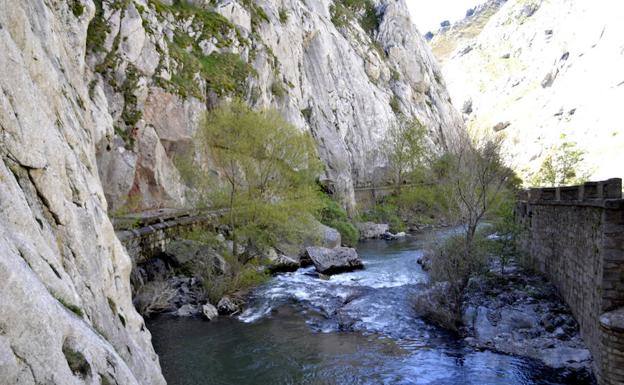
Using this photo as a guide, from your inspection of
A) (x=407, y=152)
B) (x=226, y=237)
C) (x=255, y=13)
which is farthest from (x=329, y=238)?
(x=407, y=152)

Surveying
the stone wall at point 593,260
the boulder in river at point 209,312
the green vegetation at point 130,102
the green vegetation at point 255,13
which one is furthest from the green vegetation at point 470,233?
the green vegetation at point 255,13

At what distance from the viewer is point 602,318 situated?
11.3m

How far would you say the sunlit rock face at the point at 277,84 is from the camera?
95.6 ft

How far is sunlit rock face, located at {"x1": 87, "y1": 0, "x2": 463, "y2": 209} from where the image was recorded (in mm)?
29141

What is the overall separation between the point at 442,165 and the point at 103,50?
4073 cm

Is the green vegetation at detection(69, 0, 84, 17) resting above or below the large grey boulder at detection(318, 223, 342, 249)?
above

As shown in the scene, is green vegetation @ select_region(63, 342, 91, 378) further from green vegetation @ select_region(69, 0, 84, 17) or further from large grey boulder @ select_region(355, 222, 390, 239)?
large grey boulder @ select_region(355, 222, 390, 239)

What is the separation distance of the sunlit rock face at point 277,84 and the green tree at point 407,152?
2686 millimetres

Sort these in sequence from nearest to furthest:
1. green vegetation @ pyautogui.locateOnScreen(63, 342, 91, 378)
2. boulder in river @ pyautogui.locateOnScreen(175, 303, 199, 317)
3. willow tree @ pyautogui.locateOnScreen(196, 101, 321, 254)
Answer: green vegetation @ pyautogui.locateOnScreen(63, 342, 91, 378) → boulder in river @ pyautogui.locateOnScreen(175, 303, 199, 317) → willow tree @ pyautogui.locateOnScreen(196, 101, 321, 254)

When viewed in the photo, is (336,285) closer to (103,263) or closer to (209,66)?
(103,263)

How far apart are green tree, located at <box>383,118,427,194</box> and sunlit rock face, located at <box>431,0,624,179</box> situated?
11798 mm

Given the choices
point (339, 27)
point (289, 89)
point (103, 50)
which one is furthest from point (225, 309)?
point (339, 27)

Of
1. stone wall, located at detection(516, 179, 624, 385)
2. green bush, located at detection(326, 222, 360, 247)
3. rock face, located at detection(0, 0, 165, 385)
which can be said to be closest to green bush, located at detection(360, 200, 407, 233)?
green bush, located at detection(326, 222, 360, 247)

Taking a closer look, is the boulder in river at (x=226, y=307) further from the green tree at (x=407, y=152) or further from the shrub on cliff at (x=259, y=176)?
the green tree at (x=407, y=152)
